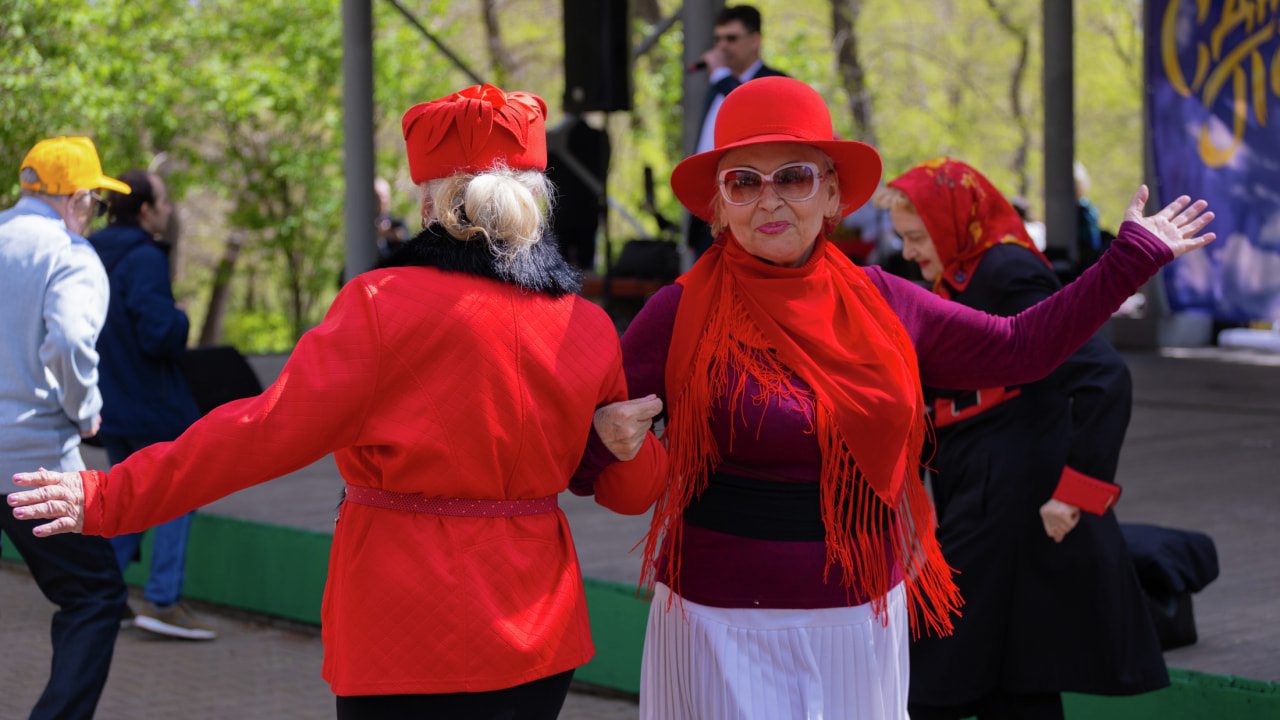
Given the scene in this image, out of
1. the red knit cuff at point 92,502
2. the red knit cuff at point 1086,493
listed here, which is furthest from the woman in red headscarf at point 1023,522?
the red knit cuff at point 92,502

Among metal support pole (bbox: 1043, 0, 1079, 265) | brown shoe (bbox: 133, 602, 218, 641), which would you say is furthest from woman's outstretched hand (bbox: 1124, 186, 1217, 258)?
metal support pole (bbox: 1043, 0, 1079, 265)

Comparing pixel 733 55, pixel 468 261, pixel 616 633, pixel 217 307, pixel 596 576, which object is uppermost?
pixel 733 55

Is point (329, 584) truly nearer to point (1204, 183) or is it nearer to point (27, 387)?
point (27, 387)

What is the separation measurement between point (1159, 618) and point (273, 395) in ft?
10.8

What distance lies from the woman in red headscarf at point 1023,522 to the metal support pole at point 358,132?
289 inches

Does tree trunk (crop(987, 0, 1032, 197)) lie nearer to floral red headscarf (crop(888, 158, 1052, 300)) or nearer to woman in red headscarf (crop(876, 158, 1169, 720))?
floral red headscarf (crop(888, 158, 1052, 300))

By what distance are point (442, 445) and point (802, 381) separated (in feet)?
2.45

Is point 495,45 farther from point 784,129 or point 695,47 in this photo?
point 784,129

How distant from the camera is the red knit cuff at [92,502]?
2238mm

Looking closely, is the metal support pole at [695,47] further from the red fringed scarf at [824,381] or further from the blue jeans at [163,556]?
the red fringed scarf at [824,381]

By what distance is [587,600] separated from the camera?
5.73m

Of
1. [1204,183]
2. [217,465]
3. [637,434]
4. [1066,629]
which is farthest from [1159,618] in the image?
[1204,183]

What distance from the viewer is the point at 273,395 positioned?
232 centimetres

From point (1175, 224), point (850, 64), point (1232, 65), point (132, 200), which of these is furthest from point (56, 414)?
point (850, 64)
